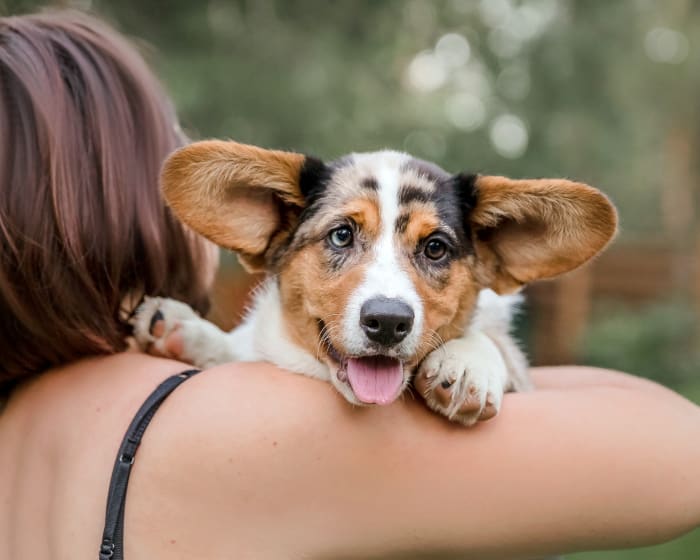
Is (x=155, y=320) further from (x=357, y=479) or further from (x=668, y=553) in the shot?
(x=668, y=553)

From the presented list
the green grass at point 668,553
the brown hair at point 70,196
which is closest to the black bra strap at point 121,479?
the brown hair at point 70,196

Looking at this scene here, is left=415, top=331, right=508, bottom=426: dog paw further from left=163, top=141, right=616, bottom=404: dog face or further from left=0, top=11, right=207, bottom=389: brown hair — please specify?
left=0, top=11, right=207, bottom=389: brown hair

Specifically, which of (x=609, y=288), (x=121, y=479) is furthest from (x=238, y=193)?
(x=609, y=288)

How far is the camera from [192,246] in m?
2.77

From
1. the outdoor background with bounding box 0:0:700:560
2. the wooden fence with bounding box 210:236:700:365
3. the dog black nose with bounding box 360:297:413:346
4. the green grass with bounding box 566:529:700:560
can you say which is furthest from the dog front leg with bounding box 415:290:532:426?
the wooden fence with bounding box 210:236:700:365

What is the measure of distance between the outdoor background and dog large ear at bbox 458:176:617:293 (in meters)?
3.88

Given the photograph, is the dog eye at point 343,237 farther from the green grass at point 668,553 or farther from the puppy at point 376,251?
the green grass at point 668,553

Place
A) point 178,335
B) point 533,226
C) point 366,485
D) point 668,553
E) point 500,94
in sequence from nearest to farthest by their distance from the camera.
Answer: point 366,485 → point 533,226 → point 178,335 → point 668,553 → point 500,94

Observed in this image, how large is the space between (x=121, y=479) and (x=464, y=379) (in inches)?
33.2

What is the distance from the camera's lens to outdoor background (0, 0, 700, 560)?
966cm

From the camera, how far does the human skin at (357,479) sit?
190 centimetres

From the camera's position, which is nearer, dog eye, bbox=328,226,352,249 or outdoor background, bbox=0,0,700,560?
dog eye, bbox=328,226,352,249

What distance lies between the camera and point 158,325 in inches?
107

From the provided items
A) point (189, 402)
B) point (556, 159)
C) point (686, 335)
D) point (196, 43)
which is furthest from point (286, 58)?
point (189, 402)
